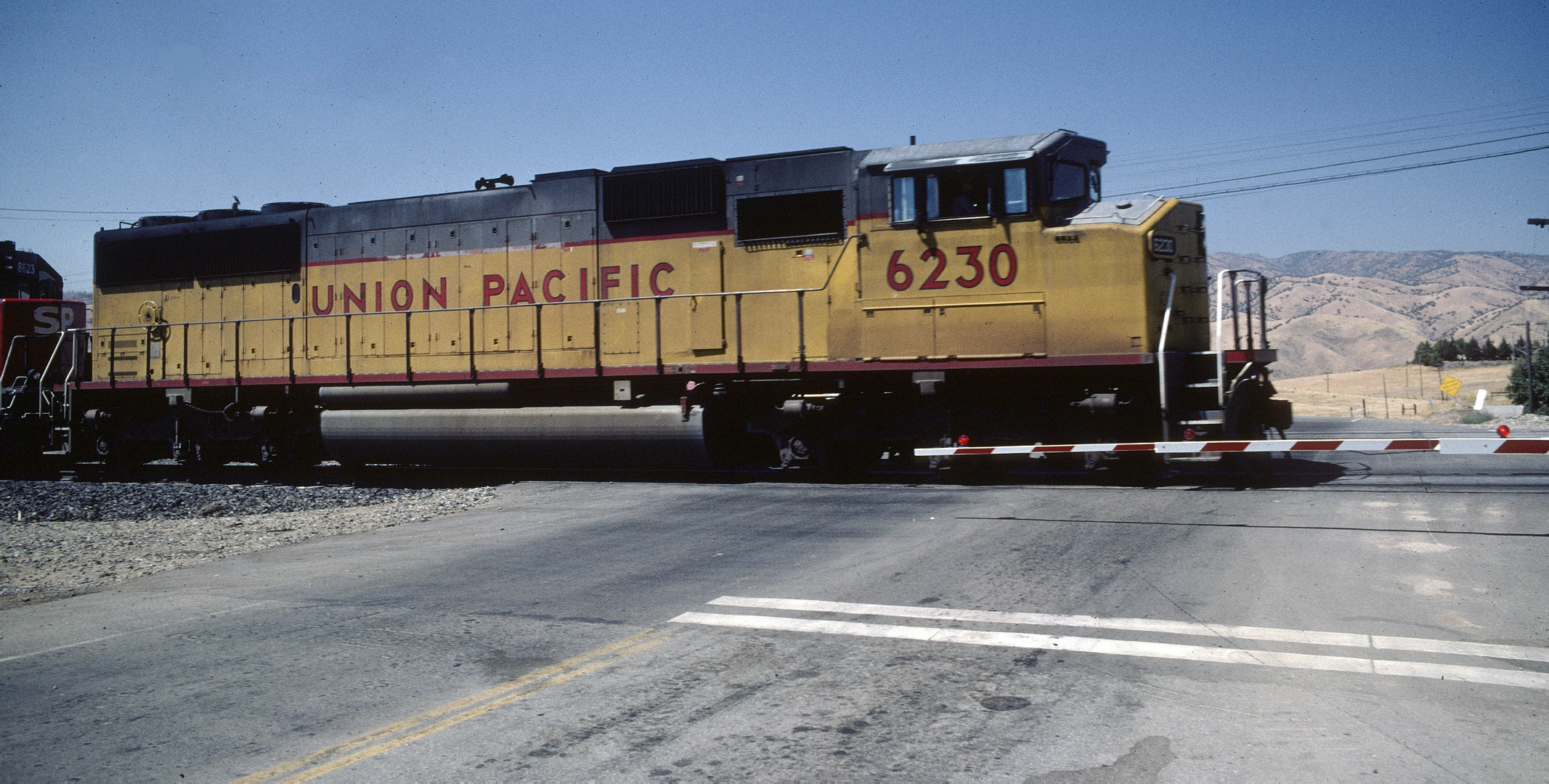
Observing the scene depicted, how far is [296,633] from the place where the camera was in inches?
217

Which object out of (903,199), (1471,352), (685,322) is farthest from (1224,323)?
(1471,352)

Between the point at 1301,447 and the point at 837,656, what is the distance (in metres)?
5.81

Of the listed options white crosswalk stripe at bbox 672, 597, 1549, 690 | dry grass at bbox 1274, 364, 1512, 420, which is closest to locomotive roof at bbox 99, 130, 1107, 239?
white crosswalk stripe at bbox 672, 597, 1549, 690

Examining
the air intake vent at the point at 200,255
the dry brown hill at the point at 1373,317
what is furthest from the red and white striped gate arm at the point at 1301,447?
the dry brown hill at the point at 1373,317

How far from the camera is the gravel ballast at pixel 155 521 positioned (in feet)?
26.4

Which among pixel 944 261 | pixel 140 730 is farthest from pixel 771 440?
pixel 140 730

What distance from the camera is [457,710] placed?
13.5 feet

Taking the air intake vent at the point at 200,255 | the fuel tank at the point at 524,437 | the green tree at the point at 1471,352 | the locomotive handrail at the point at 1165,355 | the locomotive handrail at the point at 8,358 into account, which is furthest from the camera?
the green tree at the point at 1471,352

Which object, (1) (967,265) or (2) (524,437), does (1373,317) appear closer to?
(1) (967,265)

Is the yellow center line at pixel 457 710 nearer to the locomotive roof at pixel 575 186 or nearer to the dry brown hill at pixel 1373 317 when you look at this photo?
the locomotive roof at pixel 575 186

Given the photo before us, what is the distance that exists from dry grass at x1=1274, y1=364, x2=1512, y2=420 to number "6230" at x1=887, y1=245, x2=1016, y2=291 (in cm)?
2530

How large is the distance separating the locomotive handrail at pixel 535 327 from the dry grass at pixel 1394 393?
25664 millimetres

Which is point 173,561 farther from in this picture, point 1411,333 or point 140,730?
point 1411,333

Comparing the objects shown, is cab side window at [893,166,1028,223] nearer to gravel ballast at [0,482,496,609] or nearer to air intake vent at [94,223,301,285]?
gravel ballast at [0,482,496,609]
